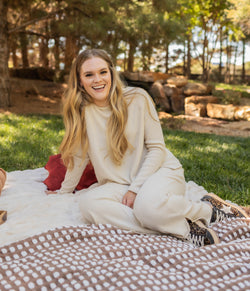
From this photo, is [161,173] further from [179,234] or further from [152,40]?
[152,40]

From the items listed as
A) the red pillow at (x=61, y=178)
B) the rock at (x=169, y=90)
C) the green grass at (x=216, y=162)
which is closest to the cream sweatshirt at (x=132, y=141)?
the red pillow at (x=61, y=178)

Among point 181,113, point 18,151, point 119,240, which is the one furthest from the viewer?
point 181,113

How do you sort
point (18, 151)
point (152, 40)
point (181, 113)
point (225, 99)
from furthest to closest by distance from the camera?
point (225, 99)
point (181, 113)
point (152, 40)
point (18, 151)

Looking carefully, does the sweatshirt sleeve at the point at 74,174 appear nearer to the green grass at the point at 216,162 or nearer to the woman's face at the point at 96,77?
the woman's face at the point at 96,77

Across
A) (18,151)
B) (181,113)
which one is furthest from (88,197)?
(181,113)

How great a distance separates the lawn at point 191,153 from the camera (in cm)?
309

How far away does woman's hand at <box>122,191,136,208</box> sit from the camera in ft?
6.79

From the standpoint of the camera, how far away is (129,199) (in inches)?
81.9

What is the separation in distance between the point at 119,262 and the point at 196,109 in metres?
7.65

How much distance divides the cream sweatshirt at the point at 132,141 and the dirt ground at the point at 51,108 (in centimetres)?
473

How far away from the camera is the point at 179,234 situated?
192 centimetres

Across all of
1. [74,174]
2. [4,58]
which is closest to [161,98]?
[4,58]

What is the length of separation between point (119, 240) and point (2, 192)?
4.31ft

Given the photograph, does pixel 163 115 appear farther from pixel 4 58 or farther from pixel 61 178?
pixel 61 178
